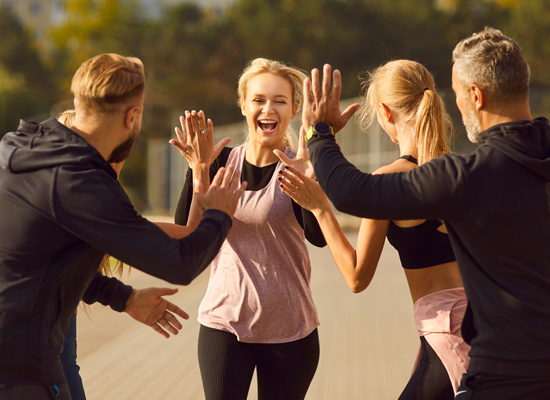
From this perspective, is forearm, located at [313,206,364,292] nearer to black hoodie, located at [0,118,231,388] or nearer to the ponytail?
the ponytail

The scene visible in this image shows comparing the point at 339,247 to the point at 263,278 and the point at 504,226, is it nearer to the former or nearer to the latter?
the point at 263,278

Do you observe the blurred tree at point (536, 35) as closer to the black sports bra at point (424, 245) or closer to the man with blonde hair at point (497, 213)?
the black sports bra at point (424, 245)

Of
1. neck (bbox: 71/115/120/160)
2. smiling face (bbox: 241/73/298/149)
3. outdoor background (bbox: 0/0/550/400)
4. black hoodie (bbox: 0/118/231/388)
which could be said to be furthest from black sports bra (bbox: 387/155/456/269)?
outdoor background (bbox: 0/0/550/400)

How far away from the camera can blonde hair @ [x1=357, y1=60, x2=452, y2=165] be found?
278 cm

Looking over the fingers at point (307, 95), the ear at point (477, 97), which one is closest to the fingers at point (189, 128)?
the fingers at point (307, 95)

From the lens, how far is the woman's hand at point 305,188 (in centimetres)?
296

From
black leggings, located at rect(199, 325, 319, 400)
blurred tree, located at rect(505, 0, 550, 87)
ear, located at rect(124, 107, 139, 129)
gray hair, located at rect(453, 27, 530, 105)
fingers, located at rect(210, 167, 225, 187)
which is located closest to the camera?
Answer: gray hair, located at rect(453, 27, 530, 105)

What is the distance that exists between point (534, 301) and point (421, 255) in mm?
629

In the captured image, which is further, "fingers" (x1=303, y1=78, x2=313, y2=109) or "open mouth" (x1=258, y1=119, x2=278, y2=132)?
"open mouth" (x1=258, y1=119, x2=278, y2=132)

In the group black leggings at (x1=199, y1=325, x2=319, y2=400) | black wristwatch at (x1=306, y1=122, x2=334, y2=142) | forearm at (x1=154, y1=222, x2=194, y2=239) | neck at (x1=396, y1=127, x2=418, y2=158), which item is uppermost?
black wristwatch at (x1=306, y1=122, x2=334, y2=142)

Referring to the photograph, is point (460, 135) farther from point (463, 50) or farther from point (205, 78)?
point (463, 50)

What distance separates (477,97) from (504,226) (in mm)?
468

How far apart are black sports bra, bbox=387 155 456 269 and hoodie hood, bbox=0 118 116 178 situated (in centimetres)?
120

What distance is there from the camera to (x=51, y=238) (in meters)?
2.16
